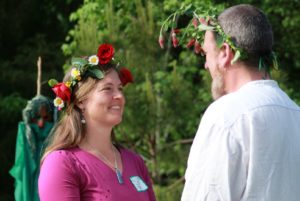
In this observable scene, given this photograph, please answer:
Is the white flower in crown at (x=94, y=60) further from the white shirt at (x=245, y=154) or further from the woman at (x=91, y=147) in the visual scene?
the white shirt at (x=245, y=154)

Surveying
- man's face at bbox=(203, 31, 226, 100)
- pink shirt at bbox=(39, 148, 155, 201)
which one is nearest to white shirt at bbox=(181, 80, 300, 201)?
man's face at bbox=(203, 31, 226, 100)

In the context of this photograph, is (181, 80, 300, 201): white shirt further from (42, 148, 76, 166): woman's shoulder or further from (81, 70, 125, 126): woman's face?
(81, 70, 125, 126): woman's face

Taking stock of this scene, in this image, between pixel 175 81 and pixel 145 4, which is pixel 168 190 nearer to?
pixel 175 81

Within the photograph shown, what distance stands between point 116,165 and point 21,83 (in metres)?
7.38

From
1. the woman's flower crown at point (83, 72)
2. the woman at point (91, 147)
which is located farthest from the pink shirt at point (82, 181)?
the woman's flower crown at point (83, 72)

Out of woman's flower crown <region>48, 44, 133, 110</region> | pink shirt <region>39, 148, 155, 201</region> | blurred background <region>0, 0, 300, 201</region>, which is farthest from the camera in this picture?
blurred background <region>0, 0, 300, 201</region>

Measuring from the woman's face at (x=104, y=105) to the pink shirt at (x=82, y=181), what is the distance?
6.7 inches

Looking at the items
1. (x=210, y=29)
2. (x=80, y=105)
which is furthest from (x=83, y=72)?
(x=210, y=29)

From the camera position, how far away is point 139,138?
706 centimetres

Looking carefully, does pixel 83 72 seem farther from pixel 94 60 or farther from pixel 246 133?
Answer: pixel 246 133

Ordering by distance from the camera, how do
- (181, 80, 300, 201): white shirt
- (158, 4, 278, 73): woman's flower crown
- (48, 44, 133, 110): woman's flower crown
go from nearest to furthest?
(181, 80, 300, 201): white shirt → (158, 4, 278, 73): woman's flower crown → (48, 44, 133, 110): woman's flower crown

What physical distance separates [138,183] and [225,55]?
114 centimetres

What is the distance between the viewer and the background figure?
587cm

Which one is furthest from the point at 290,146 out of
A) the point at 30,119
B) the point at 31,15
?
the point at 31,15
